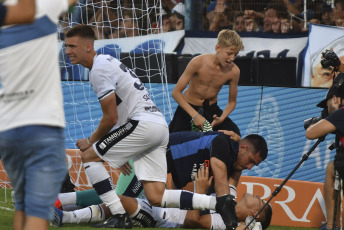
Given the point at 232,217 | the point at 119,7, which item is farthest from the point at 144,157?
the point at 119,7

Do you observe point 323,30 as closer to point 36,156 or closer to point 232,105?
point 232,105

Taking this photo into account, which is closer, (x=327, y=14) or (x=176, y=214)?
(x=176, y=214)

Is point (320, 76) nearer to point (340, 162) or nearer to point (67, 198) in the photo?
point (340, 162)

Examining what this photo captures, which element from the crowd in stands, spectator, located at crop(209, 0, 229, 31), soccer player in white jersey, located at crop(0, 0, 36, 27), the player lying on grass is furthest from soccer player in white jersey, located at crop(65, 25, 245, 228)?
spectator, located at crop(209, 0, 229, 31)

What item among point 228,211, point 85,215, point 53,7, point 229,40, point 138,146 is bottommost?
point 85,215

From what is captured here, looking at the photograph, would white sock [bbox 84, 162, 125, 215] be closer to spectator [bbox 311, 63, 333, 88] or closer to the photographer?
the photographer

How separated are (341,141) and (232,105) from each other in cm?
179

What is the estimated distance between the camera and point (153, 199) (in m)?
5.94

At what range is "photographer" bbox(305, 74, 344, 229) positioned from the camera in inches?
234

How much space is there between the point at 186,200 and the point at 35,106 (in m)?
2.56

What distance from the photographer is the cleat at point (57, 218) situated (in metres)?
5.93

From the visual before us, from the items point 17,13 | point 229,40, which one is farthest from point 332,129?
point 17,13

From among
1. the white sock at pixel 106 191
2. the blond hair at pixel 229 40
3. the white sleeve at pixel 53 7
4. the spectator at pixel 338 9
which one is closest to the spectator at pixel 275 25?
the spectator at pixel 338 9

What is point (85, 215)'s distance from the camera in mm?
6176
